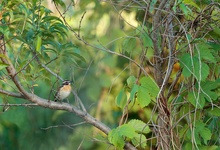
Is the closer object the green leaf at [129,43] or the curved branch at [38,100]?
the curved branch at [38,100]

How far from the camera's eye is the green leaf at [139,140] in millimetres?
2494

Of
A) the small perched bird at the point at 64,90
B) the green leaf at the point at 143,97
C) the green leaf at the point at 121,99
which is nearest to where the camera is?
the green leaf at the point at 143,97

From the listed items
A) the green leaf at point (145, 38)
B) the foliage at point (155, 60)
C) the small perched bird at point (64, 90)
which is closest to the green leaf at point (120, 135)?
the foliage at point (155, 60)

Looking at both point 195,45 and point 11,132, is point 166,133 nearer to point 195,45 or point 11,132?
point 195,45

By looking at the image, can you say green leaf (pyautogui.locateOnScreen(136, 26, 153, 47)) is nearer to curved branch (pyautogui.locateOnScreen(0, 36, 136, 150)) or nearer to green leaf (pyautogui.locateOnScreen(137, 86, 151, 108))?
green leaf (pyautogui.locateOnScreen(137, 86, 151, 108))

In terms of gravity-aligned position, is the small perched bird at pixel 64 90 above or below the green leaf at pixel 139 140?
below

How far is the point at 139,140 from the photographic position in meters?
2.53

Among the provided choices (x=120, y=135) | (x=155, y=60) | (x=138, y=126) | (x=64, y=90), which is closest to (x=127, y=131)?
(x=120, y=135)

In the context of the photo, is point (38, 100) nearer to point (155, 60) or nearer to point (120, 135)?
point (120, 135)

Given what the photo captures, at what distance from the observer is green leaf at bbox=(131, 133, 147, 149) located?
8.18 ft

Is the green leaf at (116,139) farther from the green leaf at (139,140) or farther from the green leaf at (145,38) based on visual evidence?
the green leaf at (145,38)

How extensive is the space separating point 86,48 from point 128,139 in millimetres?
1188

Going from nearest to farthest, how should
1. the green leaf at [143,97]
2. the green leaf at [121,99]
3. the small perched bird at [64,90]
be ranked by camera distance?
the green leaf at [143,97], the green leaf at [121,99], the small perched bird at [64,90]

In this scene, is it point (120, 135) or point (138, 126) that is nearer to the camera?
point (120, 135)
